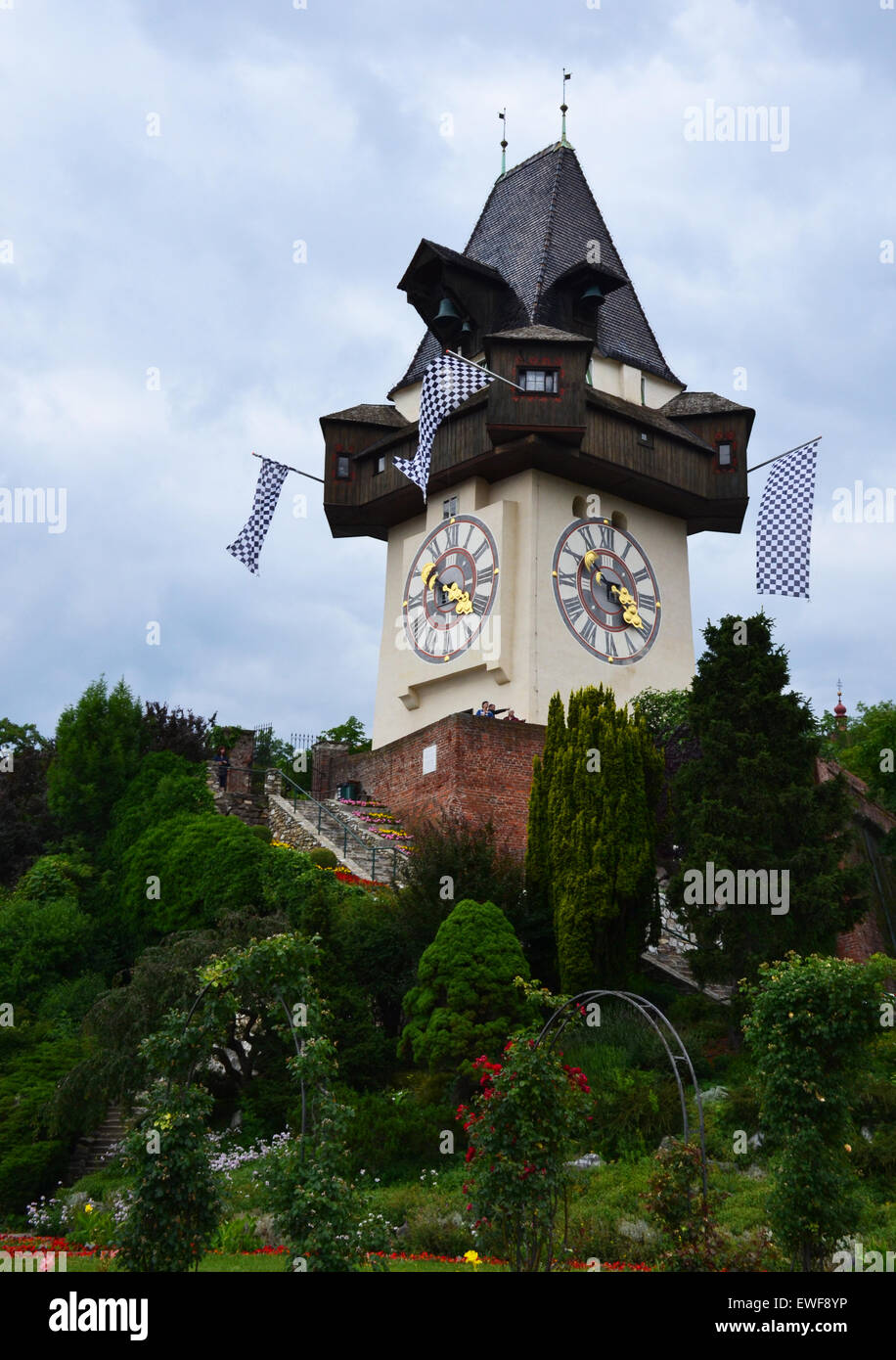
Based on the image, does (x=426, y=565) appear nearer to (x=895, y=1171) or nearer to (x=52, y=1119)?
(x=52, y=1119)

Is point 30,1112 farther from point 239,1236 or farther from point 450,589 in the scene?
point 450,589

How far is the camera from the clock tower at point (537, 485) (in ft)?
102

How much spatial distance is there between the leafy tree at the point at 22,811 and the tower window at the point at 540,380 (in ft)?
40.8

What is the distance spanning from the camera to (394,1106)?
18234mm

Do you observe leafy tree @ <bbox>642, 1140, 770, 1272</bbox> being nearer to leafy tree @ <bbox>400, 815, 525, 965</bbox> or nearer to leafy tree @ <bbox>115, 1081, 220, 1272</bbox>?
leafy tree @ <bbox>115, 1081, 220, 1272</bbox>

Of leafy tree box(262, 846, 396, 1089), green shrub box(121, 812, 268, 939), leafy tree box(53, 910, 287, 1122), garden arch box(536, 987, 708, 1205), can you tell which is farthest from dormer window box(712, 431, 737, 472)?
leafy tree box(53, 910, 287, 1122)

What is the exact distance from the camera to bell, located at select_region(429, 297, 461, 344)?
34.4 m

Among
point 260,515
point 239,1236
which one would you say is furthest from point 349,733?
point 239,1236

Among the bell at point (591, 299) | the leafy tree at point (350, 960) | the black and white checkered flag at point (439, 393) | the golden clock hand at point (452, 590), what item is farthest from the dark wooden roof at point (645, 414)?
the leafy tree at point (350, 960)

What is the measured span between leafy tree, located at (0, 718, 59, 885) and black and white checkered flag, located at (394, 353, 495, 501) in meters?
9.70

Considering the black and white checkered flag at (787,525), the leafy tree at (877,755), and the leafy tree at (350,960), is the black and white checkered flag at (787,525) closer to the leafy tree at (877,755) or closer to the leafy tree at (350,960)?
the leafy tree at (877,755)

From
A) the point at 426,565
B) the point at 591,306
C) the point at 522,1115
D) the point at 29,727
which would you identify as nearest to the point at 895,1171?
the point at 522,1115

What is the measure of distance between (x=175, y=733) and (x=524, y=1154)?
68.1ft
